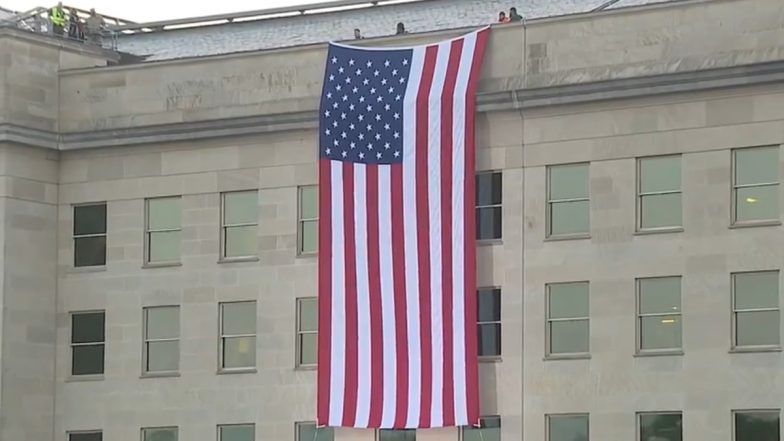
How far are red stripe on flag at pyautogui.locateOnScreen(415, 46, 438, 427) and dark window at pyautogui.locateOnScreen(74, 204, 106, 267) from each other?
10.5 metres

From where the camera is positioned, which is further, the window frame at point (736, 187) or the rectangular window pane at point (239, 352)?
the rectangular window pane at point (239, 352)

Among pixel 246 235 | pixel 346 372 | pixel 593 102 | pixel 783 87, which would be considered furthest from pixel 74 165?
pixel 783 87

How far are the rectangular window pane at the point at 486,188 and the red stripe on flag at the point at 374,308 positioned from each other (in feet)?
9.02

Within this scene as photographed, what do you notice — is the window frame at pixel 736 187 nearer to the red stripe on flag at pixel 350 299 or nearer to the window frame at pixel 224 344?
the red stripe on flag at pixel 350 299

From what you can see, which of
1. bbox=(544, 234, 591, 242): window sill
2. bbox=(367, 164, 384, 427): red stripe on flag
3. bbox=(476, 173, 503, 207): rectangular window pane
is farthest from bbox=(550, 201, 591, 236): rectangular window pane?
bbox=(367, 164, 384, 427): red stripe on flag

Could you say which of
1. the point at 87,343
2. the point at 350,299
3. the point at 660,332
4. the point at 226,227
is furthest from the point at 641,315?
the point at 87,343

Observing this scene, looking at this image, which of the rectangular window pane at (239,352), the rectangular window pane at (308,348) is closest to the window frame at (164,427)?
the rectangular window pane at (239,352)

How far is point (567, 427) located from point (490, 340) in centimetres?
314

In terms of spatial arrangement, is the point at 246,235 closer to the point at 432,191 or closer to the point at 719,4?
the point at 432,191

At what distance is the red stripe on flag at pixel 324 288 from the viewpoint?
208ft

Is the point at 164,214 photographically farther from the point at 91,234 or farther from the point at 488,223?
the point at 488,223

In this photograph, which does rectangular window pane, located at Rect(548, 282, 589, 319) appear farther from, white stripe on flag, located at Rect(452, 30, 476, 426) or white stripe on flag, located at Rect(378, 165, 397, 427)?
white stripe on flag, located at Rect(378, 165, 397, 427)

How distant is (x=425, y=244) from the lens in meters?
62.3

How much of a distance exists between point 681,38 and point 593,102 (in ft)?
9.28
